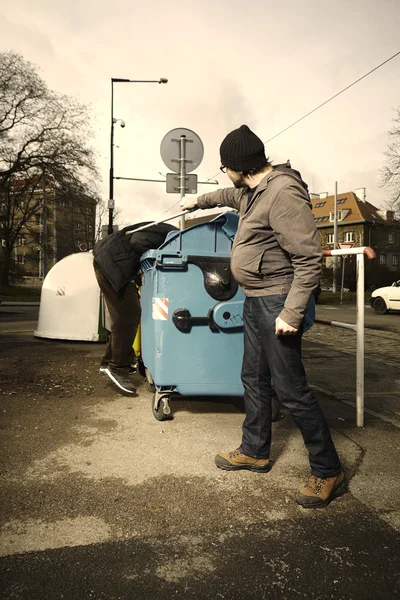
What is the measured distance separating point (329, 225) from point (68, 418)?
2561 inches

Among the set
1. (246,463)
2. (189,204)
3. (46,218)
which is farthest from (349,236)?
(246,463)

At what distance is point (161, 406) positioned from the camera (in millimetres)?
3867

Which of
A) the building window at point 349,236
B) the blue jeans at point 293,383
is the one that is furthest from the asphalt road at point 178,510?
the building window at point 349,236

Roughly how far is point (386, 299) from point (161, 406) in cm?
1534

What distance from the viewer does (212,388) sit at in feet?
12.2

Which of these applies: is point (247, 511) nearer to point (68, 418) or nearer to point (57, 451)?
point (57, 451)

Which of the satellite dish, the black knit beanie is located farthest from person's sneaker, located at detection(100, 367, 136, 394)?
the satellite dish

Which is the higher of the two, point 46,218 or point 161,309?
point 46,218

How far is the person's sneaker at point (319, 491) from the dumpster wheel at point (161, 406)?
4.83 feet

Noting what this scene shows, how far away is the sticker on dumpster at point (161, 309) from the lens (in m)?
3.68

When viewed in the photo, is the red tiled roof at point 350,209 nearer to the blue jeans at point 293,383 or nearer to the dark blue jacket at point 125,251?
the dark blue jacket at point 125,251

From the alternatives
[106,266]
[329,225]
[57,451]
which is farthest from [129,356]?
[329,225]

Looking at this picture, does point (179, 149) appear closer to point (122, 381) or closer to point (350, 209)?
point (122, 381)

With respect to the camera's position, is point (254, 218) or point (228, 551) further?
point (254, 218)
